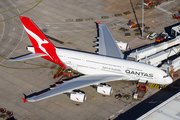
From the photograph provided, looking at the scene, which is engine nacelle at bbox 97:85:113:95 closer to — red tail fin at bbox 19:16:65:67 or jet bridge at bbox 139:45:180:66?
jet bridge at bbox 139:45:180:66

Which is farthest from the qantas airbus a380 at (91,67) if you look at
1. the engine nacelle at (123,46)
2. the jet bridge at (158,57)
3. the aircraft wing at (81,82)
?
the engine nacelle at (123,46)

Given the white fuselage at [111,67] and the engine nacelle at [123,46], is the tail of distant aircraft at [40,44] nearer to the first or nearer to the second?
the white fuselage at [111,67]

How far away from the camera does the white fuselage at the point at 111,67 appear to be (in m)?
60.0

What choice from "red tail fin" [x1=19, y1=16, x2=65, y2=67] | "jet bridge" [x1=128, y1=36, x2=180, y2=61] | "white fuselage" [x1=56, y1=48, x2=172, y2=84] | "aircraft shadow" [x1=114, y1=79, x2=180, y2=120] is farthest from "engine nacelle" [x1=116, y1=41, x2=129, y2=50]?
"red tail fin" [x1=19, y1=16, x2=65, y2=67]

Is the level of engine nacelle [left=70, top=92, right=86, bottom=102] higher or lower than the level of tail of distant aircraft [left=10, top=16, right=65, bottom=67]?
lower

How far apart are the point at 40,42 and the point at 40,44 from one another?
56 centimetres

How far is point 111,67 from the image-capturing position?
6184 centimetres

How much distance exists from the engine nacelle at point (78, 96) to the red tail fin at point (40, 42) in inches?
437

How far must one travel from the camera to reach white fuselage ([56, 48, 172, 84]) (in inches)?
2363

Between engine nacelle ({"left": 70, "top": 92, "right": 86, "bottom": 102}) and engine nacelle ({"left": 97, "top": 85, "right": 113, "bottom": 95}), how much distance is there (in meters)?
3.92

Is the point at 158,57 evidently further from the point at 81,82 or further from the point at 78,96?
the point at 78,96

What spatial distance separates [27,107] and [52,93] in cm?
658

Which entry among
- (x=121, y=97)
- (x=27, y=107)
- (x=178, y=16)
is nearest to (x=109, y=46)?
(x=121, y=97)

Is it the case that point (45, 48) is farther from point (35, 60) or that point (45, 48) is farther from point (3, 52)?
point (3, 52)
